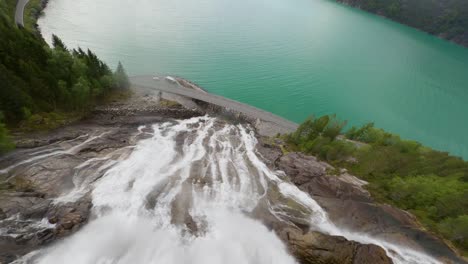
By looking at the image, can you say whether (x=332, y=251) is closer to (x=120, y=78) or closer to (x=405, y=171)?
(x=405, y=171)

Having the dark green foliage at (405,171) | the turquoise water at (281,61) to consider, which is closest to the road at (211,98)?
the turquoise water at (281,61)

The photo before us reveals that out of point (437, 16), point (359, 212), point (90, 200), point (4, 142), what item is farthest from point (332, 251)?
point (437, 16)

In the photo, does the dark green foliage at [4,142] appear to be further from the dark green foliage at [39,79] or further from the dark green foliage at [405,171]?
the dark green foliage at [405,171]

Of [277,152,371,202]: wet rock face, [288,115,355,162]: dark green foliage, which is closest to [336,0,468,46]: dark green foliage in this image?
[288,115,355,162]: dark green foliage

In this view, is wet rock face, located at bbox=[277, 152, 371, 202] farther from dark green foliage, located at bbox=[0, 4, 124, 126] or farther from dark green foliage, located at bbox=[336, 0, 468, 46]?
dark green foliage, located at bbox=[336, 0, 468, 46]

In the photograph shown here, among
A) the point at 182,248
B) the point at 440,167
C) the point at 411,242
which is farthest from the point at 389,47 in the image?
the point at 182,248

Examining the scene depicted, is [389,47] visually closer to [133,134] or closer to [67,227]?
[133,134]
